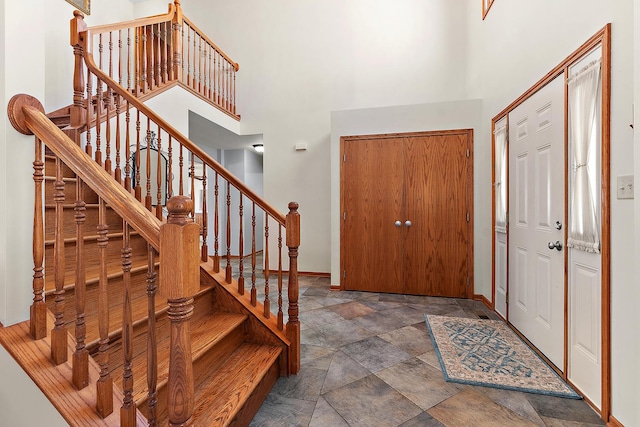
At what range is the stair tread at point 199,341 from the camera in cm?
123

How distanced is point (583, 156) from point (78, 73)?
363 cm

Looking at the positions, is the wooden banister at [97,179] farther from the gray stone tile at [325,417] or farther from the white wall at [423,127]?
the white wall at [423,127]

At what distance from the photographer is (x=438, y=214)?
3.52m

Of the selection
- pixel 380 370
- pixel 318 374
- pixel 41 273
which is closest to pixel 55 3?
pixel 41 273

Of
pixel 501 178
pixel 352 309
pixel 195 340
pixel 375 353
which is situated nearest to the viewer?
pixel 195 340

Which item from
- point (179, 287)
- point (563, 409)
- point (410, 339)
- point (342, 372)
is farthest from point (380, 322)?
point (179, 287)

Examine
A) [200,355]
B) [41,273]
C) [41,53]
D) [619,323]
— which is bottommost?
[200,355]

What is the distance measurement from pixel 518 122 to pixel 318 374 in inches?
104

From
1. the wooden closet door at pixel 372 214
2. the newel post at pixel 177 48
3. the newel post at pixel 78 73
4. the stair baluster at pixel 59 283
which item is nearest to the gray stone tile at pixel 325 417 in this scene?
the stair baluster at pixel 59 283

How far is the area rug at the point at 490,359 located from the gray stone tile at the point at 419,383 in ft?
0.27

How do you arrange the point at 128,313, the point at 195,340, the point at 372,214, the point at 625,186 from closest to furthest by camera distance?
the point at 128,313, the point at 625,186, the point at 195,340, the point at 372,214

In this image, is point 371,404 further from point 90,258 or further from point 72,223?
point 72,223

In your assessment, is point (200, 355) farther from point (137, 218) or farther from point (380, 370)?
point (380, 370)

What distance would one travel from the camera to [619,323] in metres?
1.41
